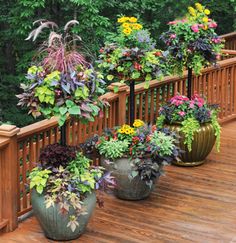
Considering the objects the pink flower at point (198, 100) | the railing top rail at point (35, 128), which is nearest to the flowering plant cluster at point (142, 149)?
the railing top rail at point (35, 128)

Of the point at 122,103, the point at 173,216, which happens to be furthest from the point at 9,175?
the point at 122,103

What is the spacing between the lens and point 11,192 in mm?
4941

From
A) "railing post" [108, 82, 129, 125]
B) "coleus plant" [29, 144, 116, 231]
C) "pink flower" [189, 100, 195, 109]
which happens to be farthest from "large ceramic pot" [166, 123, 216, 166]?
"coleus plant" [29, 144, 116, 231]

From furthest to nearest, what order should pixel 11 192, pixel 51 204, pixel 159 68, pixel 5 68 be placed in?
pixel 5 68, pixel 159 68, pixel 11 192, pixel 51 204

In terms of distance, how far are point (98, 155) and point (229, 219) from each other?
4.80 ft

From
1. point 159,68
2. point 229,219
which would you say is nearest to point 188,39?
point 159,68

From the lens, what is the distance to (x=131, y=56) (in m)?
5.54

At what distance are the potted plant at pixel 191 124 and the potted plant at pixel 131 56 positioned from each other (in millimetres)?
932

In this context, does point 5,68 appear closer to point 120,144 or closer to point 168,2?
point 168,2

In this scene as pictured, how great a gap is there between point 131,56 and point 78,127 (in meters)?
0.88

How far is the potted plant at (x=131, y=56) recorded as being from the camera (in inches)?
218

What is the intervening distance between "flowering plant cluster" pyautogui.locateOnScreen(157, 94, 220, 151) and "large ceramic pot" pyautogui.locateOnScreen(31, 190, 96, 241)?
1.91 m

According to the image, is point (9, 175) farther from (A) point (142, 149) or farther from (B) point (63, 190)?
(A) point (142, 149)

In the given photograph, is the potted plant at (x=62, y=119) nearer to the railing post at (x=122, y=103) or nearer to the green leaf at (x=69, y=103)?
the green leaf at (x=69, y=103)
